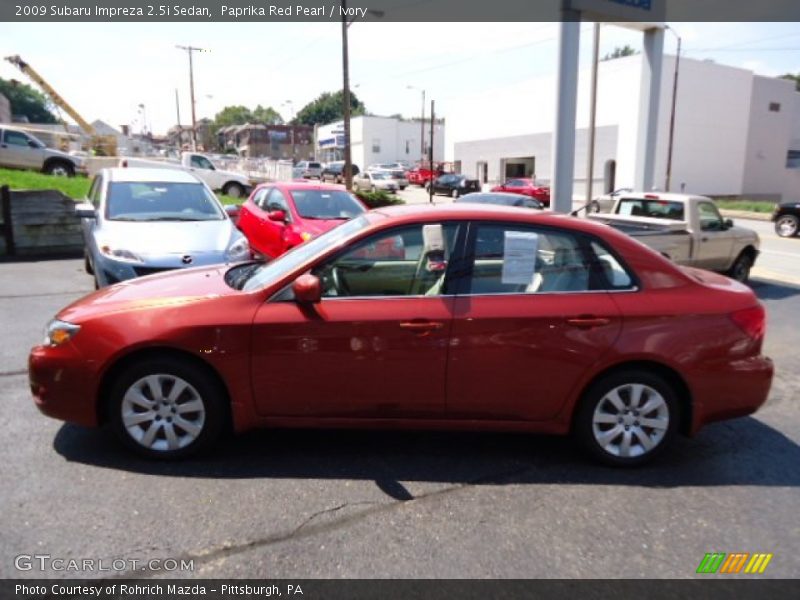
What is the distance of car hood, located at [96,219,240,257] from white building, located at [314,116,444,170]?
2396 inches

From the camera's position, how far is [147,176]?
338 inches

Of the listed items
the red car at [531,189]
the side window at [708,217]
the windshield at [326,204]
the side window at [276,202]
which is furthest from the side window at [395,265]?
the red car at [531,189]

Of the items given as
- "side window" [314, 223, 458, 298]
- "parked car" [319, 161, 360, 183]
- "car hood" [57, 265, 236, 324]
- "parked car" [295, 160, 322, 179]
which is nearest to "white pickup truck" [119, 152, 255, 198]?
"parked car" [295, 160, 322, 179]

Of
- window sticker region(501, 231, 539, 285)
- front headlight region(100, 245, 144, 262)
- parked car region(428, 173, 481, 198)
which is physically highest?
parked car region(428, 173, 481, 198)

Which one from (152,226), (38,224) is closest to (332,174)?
(38,224)

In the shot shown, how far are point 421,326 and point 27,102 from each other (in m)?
130

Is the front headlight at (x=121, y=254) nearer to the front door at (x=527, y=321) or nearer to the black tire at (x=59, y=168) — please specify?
the front door at (x=527, y=321)

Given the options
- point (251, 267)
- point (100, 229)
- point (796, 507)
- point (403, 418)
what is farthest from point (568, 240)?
point (100, 229)

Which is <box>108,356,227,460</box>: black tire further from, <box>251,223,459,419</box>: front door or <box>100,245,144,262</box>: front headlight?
<box>100,245,144,262</box>: front headlight

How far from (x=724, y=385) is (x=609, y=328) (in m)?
0.84

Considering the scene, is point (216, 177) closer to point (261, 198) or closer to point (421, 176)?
point (261, 198)

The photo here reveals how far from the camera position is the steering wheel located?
12.0 feet

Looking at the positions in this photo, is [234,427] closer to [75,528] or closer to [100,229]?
[75,528]

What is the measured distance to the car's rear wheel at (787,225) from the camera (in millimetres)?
18922
